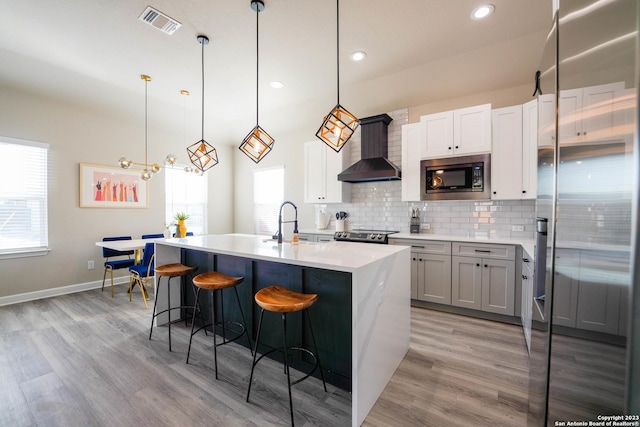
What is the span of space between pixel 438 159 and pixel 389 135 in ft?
3.40

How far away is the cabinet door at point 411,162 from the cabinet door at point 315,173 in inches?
54.9

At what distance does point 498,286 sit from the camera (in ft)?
10.1

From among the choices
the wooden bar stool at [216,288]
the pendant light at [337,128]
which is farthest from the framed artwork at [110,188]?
the pendant light at [337,128]

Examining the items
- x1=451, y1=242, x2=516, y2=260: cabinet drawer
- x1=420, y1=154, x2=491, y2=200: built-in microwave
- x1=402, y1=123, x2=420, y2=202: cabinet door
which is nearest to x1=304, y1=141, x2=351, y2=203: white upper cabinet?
x1=402, y1=123, x2=420, y2=202: cabinet door

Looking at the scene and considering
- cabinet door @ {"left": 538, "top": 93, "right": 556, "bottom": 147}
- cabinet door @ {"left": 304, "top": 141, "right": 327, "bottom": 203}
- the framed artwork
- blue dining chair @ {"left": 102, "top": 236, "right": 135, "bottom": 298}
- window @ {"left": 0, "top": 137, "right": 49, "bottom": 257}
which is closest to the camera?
cabinet door @ {"left": 538, "top": 93, "right": 556, "bottom": 147}

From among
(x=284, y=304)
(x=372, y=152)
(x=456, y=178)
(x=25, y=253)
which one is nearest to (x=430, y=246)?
(x=456, y=178)

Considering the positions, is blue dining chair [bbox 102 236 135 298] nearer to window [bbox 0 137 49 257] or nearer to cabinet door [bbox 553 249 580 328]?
window [bbox 0 137 49 257]

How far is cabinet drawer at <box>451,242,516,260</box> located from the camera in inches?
119

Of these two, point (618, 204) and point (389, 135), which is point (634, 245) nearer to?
point (618, 204)

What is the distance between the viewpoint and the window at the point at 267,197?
19.6 ft

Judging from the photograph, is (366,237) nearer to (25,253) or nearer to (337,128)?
(337,128)

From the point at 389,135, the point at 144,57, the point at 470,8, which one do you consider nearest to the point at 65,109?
the point at 144,57

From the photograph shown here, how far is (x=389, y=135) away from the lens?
173 inches

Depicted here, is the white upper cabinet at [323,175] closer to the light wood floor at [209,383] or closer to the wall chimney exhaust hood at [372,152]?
the wall chimney exhaust hood at [372,152]
